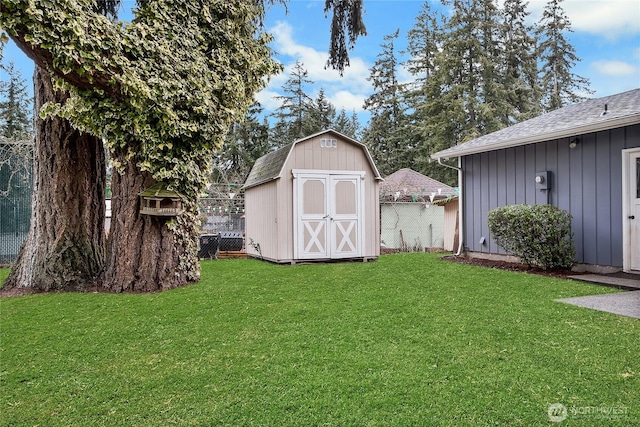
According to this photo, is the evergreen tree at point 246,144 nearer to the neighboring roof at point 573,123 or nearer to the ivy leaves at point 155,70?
the neighboring roof at point 573,123

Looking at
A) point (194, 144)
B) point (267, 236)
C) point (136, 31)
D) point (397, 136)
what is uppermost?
point (397, 136)

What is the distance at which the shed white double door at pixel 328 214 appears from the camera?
309 inches

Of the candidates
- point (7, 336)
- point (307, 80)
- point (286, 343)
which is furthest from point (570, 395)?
point (307, 80)

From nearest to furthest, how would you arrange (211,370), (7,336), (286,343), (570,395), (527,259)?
(570,395)
(211,370)
(286,343)
(7,336)
(527,259)

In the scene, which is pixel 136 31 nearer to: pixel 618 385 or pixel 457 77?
pixel 618 385

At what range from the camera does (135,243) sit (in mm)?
5207

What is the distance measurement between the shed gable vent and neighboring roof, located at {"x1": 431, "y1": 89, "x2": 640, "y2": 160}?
2.20m

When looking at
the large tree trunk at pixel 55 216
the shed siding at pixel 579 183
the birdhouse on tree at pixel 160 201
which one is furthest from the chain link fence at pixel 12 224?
the shed siding at pixel 579 183

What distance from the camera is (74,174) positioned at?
5.52 metres

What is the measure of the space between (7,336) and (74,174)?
2861 millimetres

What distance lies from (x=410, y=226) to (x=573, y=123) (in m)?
6.53

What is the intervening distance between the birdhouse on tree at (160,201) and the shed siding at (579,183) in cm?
583

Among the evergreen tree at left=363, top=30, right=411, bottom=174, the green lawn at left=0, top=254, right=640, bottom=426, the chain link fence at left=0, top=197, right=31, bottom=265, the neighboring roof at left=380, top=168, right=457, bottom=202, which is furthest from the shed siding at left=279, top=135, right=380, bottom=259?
the evergreen tree at left=363, top=30, right=411, bottom=174

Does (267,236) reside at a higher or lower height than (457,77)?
lower
